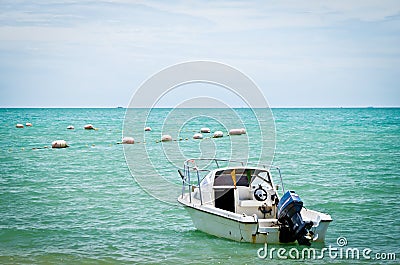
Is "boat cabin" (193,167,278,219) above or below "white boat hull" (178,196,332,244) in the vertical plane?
above

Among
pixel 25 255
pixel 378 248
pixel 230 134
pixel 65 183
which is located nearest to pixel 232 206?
pixel 378 248

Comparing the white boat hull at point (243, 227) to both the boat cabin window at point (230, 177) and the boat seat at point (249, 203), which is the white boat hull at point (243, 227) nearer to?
the boat seat at point (249, 203)

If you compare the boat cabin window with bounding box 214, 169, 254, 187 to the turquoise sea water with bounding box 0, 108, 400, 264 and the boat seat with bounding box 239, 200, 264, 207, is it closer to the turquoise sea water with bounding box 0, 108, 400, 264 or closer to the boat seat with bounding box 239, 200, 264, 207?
the boat seat with bounding box 239, 200, 264, 207

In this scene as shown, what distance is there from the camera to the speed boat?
48.7 ft

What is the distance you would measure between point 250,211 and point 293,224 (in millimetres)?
2042

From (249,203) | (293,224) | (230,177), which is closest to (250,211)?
(249,203)

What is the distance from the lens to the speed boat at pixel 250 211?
14.8 m

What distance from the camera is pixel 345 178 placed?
2981cm

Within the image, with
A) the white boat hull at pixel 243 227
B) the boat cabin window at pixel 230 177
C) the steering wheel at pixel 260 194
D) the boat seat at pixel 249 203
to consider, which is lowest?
the white boat hull at pixel 243 227

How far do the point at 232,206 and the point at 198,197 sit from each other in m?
1.27

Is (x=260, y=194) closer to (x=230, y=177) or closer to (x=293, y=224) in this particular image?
(x=230, y=177)

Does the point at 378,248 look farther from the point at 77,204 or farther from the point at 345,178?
the point at 345,178

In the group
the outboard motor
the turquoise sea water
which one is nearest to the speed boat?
the outboard motor

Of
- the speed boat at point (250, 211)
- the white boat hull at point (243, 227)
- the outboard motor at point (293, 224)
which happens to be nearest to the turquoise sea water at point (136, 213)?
the white boat hull at point (243, 227)
